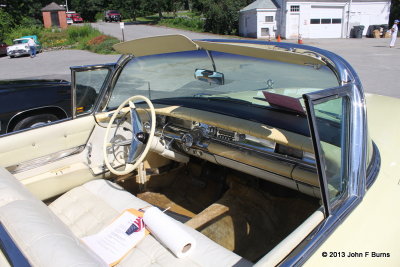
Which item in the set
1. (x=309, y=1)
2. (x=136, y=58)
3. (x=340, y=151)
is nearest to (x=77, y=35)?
(x=309, y=1)

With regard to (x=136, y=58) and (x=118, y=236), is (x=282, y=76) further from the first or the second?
(x=118, y=236)

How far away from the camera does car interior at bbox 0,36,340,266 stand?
2.04 m

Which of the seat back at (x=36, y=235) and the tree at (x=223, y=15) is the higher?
the tree at (x=223, y=15)

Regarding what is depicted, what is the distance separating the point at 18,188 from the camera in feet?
7.37

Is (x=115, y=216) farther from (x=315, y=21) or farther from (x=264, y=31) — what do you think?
(x=315, y=21)

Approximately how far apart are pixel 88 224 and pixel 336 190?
174 centimetres

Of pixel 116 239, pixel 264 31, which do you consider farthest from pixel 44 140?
pixel 264 31

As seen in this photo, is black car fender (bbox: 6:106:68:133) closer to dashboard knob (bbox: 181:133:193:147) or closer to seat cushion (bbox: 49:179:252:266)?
seat cushion (bbox: 49:179:252:266)

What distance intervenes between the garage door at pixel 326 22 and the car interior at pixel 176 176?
24.0 meters

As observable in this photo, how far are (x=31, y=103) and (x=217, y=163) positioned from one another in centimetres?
371

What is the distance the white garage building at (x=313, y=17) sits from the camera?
24237mm

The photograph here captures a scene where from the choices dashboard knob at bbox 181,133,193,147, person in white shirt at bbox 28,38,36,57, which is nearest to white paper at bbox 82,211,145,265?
dashboard knob at bbox 181,133,193,147

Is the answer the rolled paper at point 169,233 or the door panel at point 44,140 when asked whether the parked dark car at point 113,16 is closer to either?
the door panel at point 44,140

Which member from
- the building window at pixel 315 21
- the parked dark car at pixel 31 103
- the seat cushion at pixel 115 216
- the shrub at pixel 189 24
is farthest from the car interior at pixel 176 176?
the shrub at pixel 189 24
